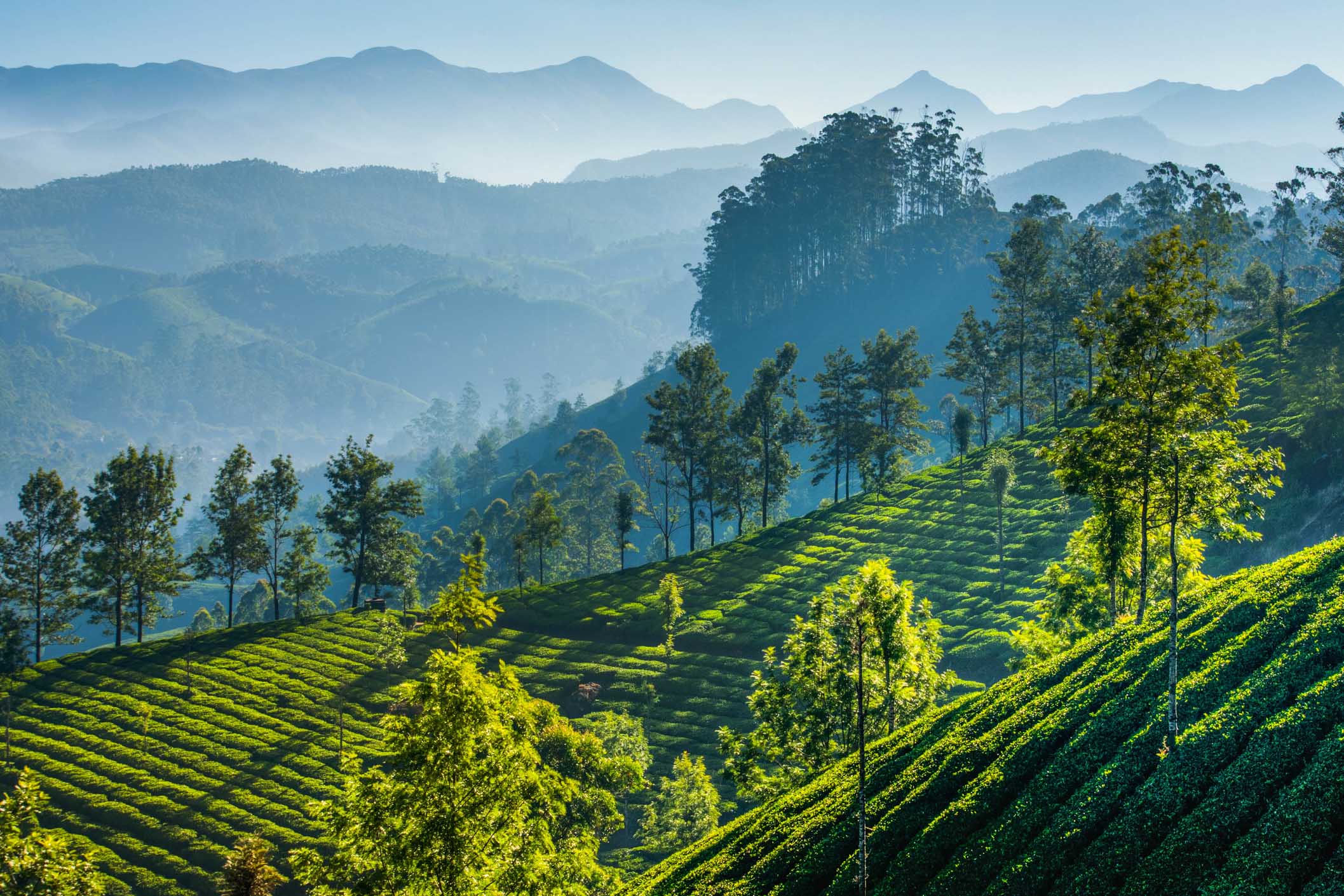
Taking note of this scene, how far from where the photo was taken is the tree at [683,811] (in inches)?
1737

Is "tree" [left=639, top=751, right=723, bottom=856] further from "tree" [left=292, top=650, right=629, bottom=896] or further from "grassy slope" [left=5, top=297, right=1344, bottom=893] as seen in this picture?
"tree" [left=292, top=650, right=629, bottom=896]

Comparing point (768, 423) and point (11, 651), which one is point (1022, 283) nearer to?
point (768, 423)

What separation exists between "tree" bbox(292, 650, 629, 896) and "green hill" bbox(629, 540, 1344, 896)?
307 inches

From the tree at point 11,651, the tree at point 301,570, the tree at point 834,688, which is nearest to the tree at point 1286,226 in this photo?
the tree at point 834,688

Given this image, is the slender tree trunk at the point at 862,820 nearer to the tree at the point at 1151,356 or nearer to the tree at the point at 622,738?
the tree at the point at 1151,356

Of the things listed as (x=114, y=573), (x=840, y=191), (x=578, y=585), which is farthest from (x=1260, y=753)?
(x=840, y=191)

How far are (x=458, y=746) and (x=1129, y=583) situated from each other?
2811cm

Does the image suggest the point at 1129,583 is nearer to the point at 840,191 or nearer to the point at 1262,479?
the point at 1262,479

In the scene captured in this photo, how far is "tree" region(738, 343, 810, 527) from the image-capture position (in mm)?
91250

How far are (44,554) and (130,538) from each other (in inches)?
252

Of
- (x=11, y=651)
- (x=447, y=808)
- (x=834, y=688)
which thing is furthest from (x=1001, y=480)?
(x=11, y=651)

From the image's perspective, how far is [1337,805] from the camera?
17703 millimetres

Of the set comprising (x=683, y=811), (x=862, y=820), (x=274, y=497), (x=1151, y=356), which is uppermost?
(x=1151, y=356)

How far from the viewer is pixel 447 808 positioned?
841 inches
